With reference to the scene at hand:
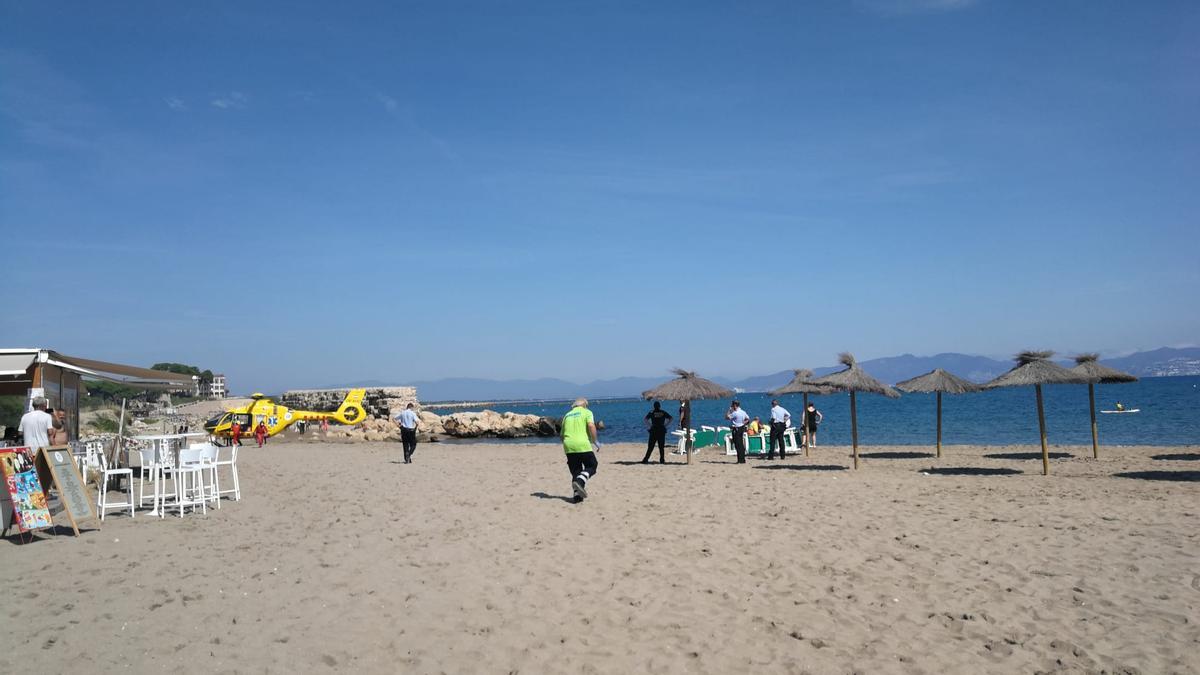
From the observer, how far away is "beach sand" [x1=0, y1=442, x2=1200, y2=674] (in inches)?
185

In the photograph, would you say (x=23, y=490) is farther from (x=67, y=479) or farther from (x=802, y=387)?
(x=802, y=387)

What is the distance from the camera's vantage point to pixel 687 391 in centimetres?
1689

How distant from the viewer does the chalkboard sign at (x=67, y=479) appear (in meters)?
8.05

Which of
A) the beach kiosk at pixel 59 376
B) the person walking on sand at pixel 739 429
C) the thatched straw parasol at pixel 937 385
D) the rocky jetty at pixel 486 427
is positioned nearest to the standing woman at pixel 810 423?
the person walking on sand at pixel 739 429

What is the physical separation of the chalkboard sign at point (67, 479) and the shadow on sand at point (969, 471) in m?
13.3

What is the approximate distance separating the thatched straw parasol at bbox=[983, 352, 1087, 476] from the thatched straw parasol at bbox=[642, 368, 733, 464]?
5.46 m

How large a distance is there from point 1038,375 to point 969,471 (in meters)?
2.47

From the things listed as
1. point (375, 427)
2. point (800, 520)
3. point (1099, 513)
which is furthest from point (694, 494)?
point (375, 427)

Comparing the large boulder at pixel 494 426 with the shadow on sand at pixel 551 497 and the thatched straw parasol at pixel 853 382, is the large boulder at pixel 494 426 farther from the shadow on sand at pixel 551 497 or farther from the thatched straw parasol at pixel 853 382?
the shadow on sand at pixel 551 497

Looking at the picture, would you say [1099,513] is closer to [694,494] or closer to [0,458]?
[694,494]

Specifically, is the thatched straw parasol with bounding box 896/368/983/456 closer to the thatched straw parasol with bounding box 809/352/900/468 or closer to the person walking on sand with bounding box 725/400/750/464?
the thatched straw parasol with bounding box 809/352/900/468

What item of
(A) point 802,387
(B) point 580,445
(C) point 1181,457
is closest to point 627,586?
(B) point 580,445

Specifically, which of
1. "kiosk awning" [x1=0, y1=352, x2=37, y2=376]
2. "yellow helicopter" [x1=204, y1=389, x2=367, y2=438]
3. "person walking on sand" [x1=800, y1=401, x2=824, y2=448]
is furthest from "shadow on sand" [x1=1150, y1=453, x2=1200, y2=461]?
"yellow helicopter" [x1=204, y1=389, x2=367, y2=438]

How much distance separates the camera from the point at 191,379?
14453 mm
